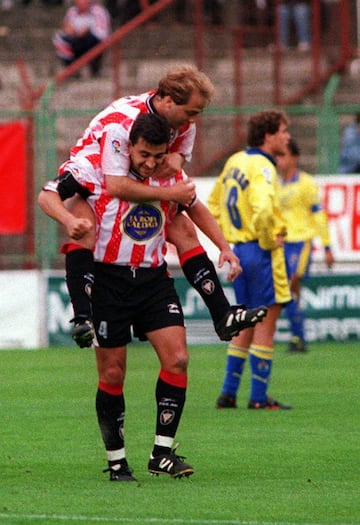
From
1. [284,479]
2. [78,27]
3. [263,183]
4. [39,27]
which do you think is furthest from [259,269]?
[39,27]

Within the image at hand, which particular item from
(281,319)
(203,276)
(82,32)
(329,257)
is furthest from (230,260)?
(82,32)

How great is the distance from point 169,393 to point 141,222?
91 centimetres

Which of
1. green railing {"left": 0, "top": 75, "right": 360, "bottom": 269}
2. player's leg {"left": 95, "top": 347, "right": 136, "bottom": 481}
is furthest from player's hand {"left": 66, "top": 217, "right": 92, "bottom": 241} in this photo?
green railing {"left": 0, "top": 75, "right": 360, "bottom": 269}

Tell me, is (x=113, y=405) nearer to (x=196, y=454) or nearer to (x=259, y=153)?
(x=196, y=454)

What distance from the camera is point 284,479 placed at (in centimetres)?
795

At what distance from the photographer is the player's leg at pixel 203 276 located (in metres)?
8.11

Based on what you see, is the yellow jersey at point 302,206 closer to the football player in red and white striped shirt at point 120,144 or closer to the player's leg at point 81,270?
the football player in red and white striped shirt at point 120,144

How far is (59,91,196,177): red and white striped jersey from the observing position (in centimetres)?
774

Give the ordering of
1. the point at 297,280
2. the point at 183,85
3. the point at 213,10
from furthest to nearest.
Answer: the point at 213,10
the point at 297,280
the point at 183,85

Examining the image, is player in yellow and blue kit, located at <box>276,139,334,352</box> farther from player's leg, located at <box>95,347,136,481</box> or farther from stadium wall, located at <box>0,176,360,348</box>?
player's leg, located at <box>95,347,136,481</box>

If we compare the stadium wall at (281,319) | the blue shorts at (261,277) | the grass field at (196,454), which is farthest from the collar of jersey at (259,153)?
the stadium wall at (281,319)

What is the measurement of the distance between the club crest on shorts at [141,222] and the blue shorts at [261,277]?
3.72m

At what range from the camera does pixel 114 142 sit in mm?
7738

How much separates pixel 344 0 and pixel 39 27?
6.66 m
